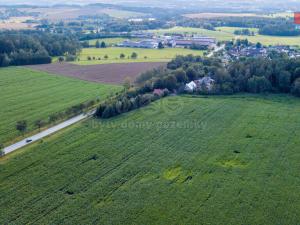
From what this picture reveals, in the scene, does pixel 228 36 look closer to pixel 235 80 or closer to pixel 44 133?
pixel 235 80

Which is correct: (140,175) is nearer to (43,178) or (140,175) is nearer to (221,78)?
(43,178)

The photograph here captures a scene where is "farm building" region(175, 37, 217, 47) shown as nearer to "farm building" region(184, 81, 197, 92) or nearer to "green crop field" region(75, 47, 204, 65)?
"green crop field" region(75, 47, 204, 65)

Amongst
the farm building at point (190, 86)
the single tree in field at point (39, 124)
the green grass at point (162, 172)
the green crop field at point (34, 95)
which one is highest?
the farm building at point (190, 86)

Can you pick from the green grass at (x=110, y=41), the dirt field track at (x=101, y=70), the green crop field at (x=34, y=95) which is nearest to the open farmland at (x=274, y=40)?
the green grass at (x=110, y=41)

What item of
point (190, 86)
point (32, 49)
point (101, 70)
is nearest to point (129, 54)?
point (101, 70)

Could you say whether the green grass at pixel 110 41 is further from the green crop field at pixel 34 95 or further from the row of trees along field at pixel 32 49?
the green crop field at pixel 34 95

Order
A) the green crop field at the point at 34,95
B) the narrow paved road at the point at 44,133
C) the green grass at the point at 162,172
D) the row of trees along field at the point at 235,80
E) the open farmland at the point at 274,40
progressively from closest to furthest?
the green grass at the point at 162,172, the narrow paved road at the point at 44,133, the green crop field at the point at 34,95, the row of trees along field at the point at 235,80, the open farmland at the point at 274,40

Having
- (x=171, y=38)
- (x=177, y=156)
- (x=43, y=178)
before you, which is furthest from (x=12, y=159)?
(x=171, y=38)
